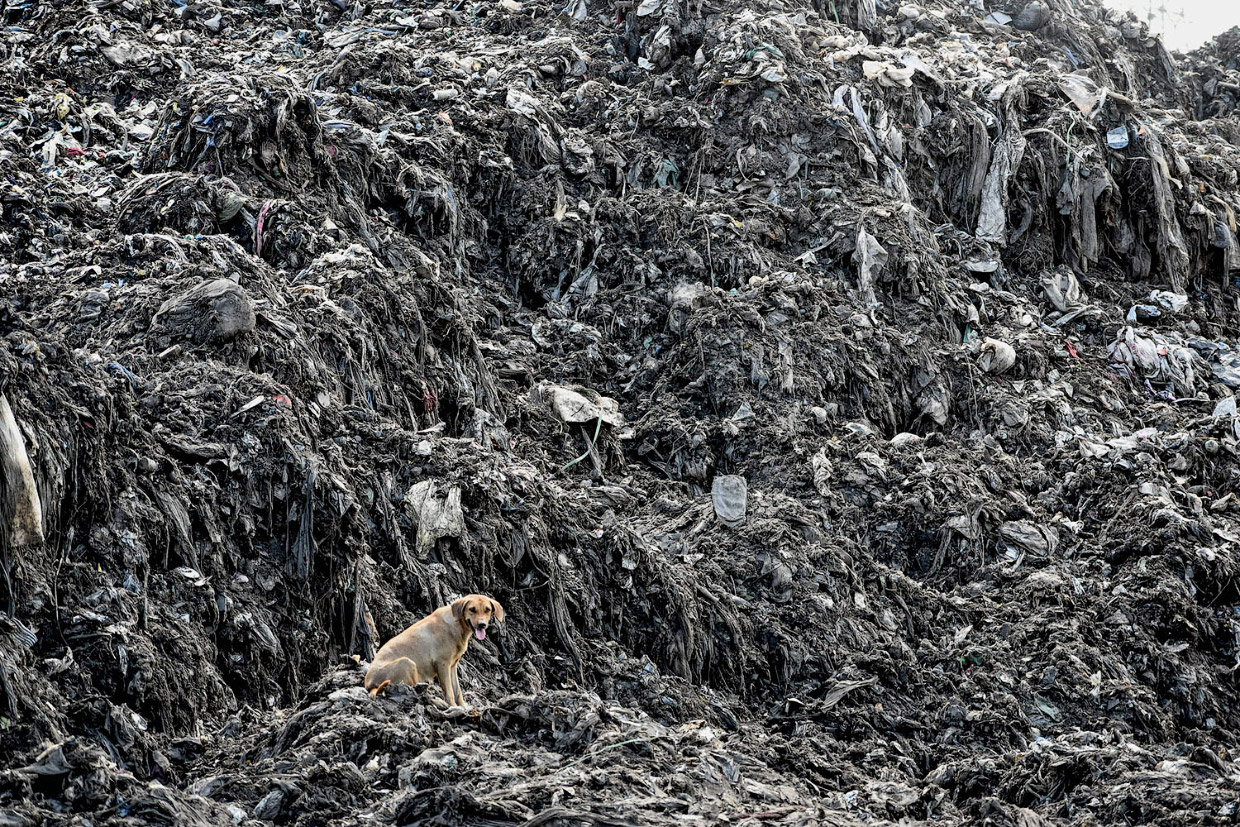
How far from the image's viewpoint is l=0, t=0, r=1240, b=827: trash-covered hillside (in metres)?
5.20

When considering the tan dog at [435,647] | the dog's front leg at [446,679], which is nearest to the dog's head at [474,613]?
the tan dog at [435,647]

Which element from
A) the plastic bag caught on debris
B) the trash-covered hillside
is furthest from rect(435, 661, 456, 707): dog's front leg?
the plastic bag caught on debris

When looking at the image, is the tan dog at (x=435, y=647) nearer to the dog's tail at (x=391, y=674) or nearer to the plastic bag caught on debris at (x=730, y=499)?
the dog's tail at (x=391, y=674)

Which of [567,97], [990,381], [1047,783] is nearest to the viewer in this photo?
[1047,783]

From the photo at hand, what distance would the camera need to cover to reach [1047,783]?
585cm

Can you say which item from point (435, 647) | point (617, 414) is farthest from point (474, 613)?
point (617, 414)

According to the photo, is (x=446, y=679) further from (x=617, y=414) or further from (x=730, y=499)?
(x=617, y=414)

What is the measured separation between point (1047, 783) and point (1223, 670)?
8.02 ft

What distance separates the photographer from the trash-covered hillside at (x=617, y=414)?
5195 millimetres

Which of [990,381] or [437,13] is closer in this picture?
[990,381]

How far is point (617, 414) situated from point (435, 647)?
4.06 metres

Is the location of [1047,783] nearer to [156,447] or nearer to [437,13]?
[156,447]

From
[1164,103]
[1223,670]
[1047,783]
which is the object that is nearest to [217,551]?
[1047,783]

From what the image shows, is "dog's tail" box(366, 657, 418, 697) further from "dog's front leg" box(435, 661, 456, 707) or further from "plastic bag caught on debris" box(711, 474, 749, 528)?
"plastic bag caught on debris" box(711, 474, 749, 528)
